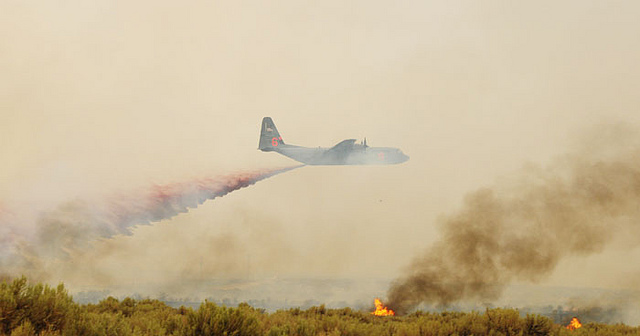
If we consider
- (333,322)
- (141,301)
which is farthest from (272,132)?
(333,322)

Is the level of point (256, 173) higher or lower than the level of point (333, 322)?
higher

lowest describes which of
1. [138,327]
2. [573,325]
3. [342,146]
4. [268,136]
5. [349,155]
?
[573,325]

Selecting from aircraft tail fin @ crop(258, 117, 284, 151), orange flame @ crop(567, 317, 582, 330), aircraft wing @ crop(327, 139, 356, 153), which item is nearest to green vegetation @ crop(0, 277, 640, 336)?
orange flame @ crop(567, 317, 582, 330)

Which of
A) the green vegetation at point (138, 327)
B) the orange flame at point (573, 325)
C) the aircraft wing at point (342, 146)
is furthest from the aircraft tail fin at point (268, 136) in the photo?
the green vegetation at point (138, 327)

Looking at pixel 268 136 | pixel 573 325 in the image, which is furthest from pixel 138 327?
pixel 268 136

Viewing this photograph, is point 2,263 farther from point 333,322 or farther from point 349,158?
point 333,322

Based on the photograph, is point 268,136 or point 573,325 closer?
point 573,325

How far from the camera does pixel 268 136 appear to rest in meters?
53.8

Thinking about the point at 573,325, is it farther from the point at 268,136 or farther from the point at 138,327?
the point at 268,136

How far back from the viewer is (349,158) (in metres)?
49.7

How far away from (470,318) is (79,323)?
11587mm

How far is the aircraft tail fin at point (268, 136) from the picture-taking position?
53562mm

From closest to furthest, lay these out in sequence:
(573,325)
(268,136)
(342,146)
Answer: (573,325), (342,146), (268,136)

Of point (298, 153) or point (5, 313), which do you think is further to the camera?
point (298, 153)
